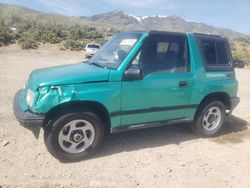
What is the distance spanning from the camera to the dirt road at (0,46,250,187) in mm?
3955

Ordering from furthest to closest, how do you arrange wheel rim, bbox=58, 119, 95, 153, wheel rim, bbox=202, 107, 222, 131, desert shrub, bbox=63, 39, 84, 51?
desert shrub, bbox=63, 39, 84, 51, wheel rim, bbox=202, 107, 222, 131, wheel rim, bbox=58, 119, 95, 153

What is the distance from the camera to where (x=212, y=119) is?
5.94m

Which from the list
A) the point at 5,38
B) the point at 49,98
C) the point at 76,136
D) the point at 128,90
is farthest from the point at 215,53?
the point at 5,38

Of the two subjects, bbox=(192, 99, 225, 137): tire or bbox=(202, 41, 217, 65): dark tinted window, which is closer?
bbox=(202, 41, 217, 65): dark tinted window

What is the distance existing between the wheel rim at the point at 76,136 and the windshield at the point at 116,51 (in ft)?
3.43

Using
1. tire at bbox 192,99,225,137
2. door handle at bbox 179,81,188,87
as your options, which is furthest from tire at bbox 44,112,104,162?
tire at bbox 192,99,225,137

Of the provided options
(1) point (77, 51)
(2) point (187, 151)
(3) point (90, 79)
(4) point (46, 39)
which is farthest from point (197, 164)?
(4) point (46, 39)

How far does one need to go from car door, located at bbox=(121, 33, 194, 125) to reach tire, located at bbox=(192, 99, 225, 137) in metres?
0.41

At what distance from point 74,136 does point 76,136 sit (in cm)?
3

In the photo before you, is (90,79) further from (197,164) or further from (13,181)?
(197,164)

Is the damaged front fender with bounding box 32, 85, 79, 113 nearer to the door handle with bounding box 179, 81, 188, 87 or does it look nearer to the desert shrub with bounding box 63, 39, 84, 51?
the door handle with bounding box 179, 81, 188, 87

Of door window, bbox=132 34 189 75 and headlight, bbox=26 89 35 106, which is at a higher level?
door window, bbox=132 34 189 75

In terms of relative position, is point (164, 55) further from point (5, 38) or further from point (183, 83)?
point (5, 38)

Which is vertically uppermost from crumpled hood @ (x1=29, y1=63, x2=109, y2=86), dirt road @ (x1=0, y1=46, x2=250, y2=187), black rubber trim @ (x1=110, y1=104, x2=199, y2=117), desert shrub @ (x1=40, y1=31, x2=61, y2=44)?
crumpled hood @ (x1=29, y1=63, x2=109, y2=86)
